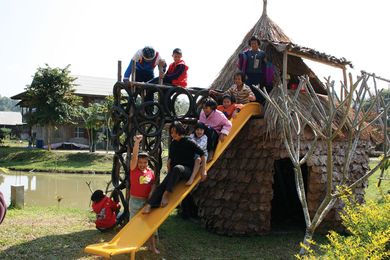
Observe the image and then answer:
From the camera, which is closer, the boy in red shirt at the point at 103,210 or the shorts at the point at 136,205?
the shorts at the point at 136,205

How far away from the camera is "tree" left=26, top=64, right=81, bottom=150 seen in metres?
26.3

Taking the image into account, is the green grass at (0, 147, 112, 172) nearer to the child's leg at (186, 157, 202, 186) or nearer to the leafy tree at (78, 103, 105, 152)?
the leafy tree at (78, 103, 105, 152)

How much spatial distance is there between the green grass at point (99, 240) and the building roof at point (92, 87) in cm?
2349

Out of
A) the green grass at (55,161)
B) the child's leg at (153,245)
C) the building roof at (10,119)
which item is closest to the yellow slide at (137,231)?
the child's leg at (153,245)

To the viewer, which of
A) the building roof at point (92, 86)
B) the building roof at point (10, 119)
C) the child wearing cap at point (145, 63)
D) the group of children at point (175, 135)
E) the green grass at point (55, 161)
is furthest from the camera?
the building roof at point (10, 119)

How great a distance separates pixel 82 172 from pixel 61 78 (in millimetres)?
8827

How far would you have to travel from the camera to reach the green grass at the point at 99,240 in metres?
5.80

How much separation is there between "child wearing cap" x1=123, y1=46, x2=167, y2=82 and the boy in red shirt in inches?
75.5

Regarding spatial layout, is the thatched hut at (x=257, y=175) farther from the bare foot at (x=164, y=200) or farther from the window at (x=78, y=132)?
the window at (x=78, y=132)

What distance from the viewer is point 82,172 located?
20875mm

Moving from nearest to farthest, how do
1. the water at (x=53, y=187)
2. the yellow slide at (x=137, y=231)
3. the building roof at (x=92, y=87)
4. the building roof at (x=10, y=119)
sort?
the yellow slide at (x=137, y=231) → the water at (x=53, y=187) → the building roof at (x=92, y=87) → the building roof at (x=10, y=119)

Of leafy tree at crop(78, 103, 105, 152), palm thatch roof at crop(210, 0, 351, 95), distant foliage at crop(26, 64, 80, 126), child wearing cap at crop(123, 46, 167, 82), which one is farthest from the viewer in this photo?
distant foliage at crop(26, 64, 80, 126)

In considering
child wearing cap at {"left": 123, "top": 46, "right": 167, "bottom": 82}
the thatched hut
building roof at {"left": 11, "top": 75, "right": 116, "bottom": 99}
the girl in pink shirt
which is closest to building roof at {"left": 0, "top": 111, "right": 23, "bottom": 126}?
building roof at {"left": 11, "top": 75, "right": 116, "bottom": 99}

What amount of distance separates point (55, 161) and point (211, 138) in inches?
741
